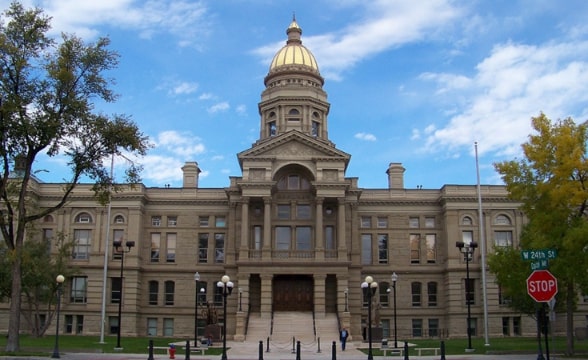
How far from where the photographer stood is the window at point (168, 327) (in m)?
66.2

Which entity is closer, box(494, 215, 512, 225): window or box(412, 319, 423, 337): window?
box(412, 319, 423, 337): window

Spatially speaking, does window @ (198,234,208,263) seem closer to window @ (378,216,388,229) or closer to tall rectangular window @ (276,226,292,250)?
tall rectangular window @ (276,226,292,250)

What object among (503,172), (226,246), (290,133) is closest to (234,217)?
(226,246)

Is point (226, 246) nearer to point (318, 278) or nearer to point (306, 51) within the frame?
point (318, 278)

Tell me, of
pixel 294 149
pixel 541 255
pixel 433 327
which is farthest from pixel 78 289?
pixel 541 255

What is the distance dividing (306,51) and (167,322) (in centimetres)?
3302

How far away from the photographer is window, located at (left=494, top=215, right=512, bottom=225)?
6712 cm

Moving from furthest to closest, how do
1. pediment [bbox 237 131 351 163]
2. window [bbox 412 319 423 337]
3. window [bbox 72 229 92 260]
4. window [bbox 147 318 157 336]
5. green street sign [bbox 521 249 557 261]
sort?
window [bbox 412 319 423 337] → window [bbox 147 318 157 336] → window [bbox 72 229 92 260] → pediment [bbox 237 131 351 163] → green street sign [bbox 521 249 557 261]

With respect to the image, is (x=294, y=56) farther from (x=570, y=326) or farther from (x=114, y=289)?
(x=570, y=326)

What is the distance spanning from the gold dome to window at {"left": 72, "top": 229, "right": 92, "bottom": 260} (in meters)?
26.5

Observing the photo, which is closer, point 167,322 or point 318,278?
point 318,278

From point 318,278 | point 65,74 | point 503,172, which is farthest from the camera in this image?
point 318,278

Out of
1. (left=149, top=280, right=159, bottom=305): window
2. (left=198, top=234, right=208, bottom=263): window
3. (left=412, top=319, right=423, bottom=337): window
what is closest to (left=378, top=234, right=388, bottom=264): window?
(left=412, top=319, right=423, bottom=337): window

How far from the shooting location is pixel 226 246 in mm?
66812
